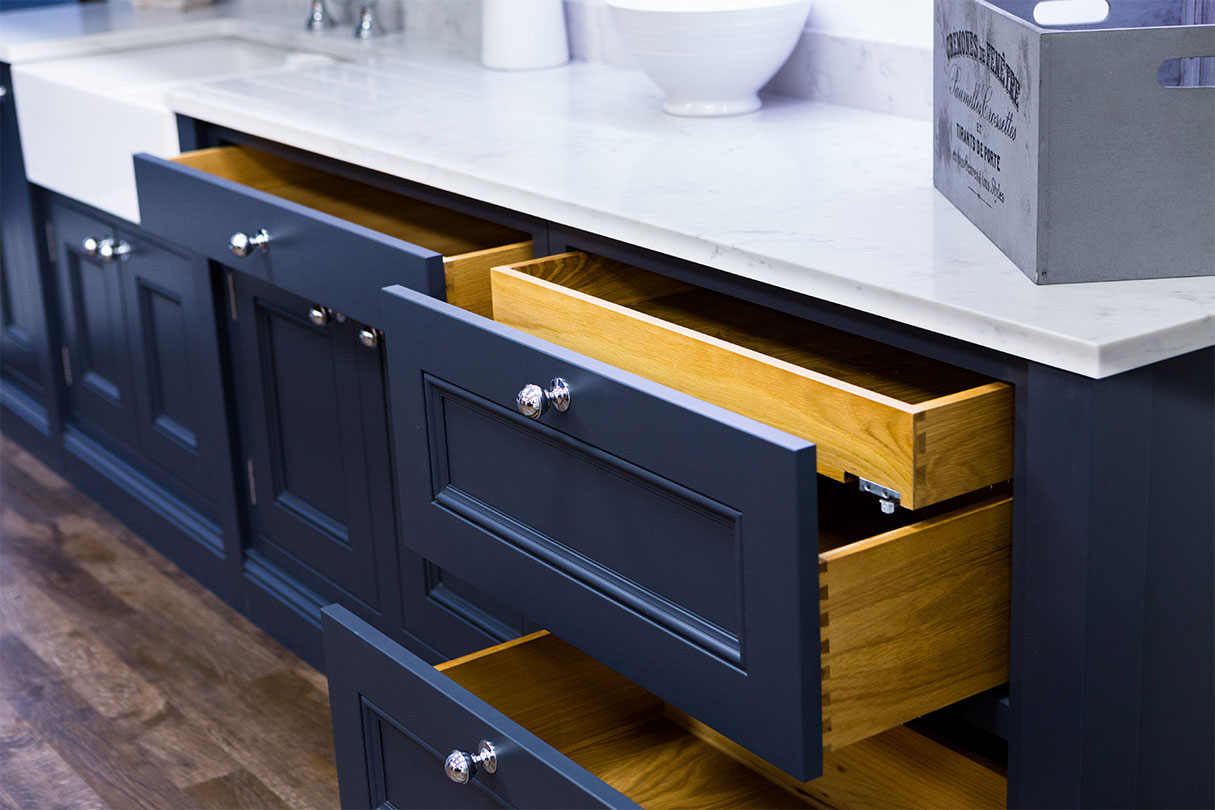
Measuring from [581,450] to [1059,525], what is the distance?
14.8 inches

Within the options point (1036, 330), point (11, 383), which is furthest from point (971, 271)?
point (11, 383)

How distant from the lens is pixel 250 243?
1.68 meters

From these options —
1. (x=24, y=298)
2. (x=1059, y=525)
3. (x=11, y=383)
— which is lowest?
(x=11, y=383)

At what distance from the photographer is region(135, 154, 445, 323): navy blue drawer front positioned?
1466 millimetres

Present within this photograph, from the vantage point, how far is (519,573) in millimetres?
1312

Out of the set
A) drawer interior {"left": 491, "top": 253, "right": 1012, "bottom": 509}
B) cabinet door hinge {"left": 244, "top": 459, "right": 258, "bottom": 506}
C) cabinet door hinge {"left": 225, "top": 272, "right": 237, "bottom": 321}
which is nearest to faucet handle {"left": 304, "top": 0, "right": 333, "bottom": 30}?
cabinet door hinge {"left": 225, "top": 272, "right": 237, "bottom": 321}

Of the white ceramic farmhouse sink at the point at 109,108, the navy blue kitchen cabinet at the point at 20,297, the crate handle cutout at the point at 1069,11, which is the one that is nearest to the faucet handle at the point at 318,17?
the white ceramic farmhouse sink at the point at 109,108

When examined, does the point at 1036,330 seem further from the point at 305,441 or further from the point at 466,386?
the point at 305,441

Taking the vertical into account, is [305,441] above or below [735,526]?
below

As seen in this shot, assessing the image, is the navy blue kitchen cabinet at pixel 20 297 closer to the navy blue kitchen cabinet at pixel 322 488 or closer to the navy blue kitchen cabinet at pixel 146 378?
the navy blue kitchen cabinet at pixel 146 378

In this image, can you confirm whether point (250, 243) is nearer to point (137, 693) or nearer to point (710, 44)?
point (710, 44)

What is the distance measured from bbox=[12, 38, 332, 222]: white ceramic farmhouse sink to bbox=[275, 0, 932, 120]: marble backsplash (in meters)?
0.44

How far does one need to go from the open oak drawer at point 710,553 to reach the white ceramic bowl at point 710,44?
0.55m

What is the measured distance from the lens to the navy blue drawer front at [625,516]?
1001mm
